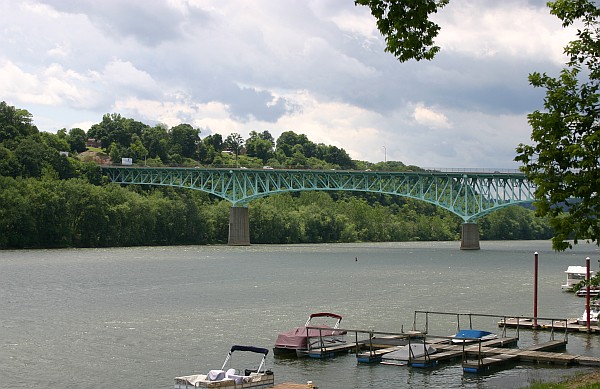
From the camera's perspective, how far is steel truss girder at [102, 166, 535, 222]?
173375mm

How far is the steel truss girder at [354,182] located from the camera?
173375 millimetres

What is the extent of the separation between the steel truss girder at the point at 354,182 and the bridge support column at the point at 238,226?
105 inches

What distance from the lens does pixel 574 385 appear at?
3047cm

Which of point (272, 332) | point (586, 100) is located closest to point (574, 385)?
point (586, 100)

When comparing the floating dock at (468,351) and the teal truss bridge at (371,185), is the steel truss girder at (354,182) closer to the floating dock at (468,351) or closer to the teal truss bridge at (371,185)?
the teal truss bridge at (371,185)

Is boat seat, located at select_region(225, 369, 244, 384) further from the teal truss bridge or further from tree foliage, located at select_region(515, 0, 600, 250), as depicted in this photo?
the teal truss bridge

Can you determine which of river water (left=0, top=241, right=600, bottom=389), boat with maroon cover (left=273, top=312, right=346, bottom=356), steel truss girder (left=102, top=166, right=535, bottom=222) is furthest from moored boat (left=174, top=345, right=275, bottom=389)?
steel truss girder (left=102, top=166, right=535, bottom=222)

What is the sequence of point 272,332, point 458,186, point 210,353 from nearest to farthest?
point 210,353
point 272,332
point 458,186

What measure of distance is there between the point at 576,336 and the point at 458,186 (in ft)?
432

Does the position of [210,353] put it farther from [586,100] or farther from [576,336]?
[586,100]

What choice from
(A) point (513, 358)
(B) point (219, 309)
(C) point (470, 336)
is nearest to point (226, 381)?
(A) point (513, 358)

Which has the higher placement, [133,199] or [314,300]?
[133,199]

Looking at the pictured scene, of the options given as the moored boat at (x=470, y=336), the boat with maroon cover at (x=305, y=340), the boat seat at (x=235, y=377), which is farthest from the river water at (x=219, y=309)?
the boat seat at (x=235, y=377)

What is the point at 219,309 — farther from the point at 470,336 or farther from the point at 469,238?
the point at 469,238
